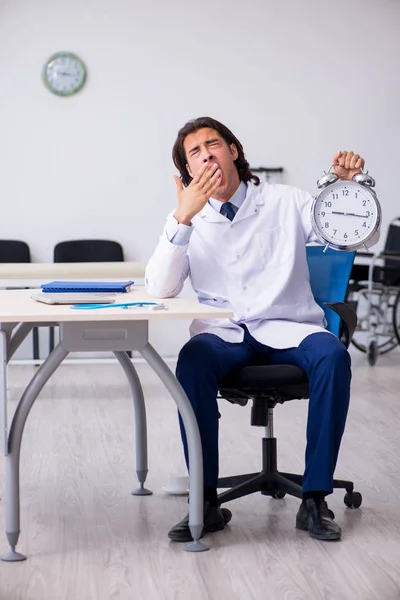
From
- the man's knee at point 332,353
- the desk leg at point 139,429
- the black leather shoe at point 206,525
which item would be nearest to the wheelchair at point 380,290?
the desk leg at point 139,429

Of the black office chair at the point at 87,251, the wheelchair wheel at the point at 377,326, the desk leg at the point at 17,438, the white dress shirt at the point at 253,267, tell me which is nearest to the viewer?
the desk leg at the point at 17,438

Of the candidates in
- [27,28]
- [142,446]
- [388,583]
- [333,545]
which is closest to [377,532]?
[333,545]

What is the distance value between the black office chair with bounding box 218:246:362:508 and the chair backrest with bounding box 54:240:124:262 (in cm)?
338

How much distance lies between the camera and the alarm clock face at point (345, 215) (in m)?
2.53

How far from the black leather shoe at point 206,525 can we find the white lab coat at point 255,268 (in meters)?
0.48

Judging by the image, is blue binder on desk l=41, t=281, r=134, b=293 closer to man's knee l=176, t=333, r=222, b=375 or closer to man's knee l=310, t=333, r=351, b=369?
man's knee l=176, t=333, r=222, b=375

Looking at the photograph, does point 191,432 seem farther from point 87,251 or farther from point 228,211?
point 87,251

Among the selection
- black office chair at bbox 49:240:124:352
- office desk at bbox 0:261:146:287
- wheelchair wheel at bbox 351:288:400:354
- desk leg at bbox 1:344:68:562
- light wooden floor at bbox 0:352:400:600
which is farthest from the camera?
black office chair at bbox 49:240:124:352

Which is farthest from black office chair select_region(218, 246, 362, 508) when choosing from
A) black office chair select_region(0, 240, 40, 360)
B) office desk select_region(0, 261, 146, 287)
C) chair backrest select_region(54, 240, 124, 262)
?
black office chair select_region(0, 240, 40, 360)

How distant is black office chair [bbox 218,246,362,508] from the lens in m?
2.39

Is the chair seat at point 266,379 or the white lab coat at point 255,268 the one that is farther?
the white lab coat at point 255,268

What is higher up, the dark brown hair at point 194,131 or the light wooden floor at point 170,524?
the dark brown hair at point 194,131

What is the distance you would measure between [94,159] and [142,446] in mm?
3657

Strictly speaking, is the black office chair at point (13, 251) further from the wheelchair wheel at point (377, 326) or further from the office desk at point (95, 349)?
the office desk at point (95, 349)
